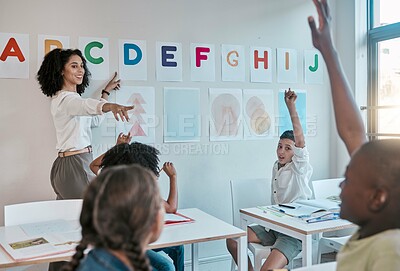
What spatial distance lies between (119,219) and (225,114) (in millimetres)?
2578

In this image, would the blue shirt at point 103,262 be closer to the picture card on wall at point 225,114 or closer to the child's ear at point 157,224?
the child's ear at point 157,224

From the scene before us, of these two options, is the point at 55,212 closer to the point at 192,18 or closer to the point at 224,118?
the point at 224,118

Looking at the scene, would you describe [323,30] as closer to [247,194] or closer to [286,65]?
[247,194]

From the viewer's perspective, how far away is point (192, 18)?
331 centimetres

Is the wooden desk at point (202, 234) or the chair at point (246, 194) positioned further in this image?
the chair at point (246, 194)

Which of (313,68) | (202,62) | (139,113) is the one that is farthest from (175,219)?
(313,68)

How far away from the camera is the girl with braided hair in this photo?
929mm

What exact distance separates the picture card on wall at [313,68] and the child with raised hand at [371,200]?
2807 mm

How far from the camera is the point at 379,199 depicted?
3.14ft

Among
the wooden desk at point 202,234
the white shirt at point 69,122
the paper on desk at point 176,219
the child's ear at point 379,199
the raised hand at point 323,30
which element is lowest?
the wooden desk at point 202,234

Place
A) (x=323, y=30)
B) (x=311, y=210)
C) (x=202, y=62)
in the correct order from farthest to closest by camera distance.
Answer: (x=202, y=62) → (x=311, y=210) → (x=323, y=30)

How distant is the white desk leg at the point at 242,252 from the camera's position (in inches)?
82.5

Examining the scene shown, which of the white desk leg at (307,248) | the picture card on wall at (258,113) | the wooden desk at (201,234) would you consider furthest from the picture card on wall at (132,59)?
the white desk leg at (307,248)

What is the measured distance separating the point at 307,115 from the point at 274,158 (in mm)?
519
